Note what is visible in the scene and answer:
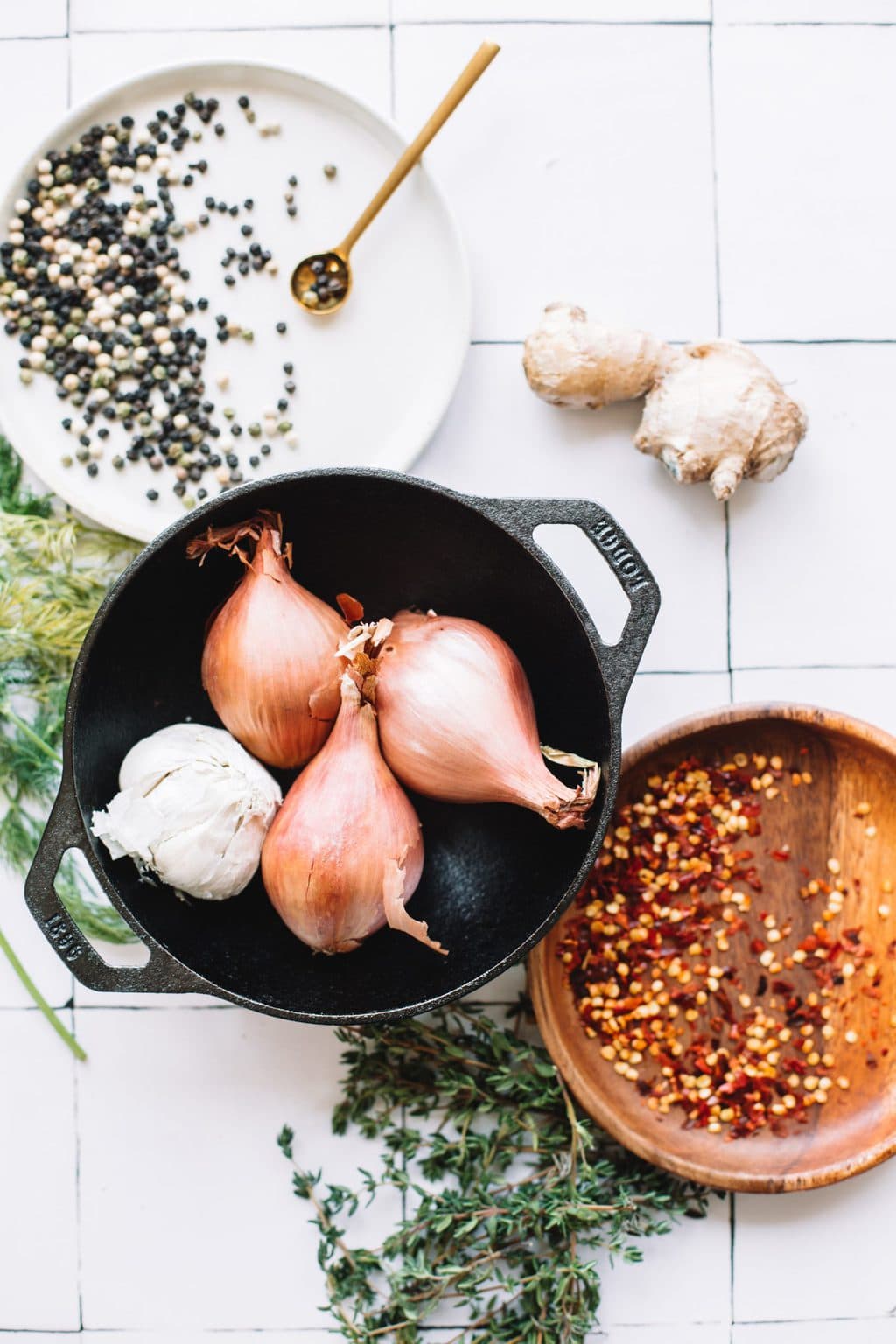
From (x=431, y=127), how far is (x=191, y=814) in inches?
26.3

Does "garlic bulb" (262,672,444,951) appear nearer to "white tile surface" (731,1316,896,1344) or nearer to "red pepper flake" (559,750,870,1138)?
"red pepper flake" (559,750,870,1138)

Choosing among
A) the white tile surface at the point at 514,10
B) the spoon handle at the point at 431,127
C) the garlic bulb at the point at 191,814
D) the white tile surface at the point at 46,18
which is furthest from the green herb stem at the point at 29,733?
the white tile surface at the point at 514,10

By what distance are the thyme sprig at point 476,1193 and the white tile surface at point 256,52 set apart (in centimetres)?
94

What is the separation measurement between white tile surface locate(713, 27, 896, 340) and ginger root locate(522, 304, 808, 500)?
0.11m

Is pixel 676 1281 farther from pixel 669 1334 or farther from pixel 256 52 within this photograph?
pixel 256 52

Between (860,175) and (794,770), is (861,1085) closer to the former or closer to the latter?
(794,770)

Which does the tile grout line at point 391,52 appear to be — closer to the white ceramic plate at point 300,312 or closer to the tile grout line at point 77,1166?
the white ceramic plate at point 300,312

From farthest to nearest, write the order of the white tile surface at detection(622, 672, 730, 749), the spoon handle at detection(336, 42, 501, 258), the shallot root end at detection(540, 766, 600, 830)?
the white tile surface at detection(622, 672, 730, 749) → the spoon handle at detection(336, 42, 501, 258) → the shallot root end at detection(540, 766, 600, 830)

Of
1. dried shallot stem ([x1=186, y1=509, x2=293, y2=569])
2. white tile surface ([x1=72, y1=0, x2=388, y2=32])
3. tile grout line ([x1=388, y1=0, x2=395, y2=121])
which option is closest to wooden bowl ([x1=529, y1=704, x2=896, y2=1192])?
dried shallot stem ([x1=186, y1=509, x2=293, y2=569])

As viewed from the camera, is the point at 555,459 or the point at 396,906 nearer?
the point at 396,906

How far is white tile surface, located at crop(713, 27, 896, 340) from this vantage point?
1141 mm

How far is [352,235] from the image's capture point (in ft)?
3.54

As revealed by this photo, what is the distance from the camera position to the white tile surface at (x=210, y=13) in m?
1.12

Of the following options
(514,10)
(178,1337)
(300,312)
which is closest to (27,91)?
(300,312)
